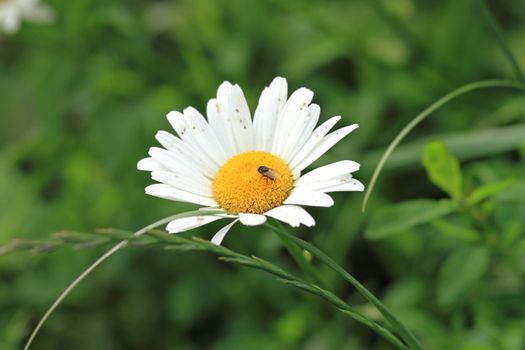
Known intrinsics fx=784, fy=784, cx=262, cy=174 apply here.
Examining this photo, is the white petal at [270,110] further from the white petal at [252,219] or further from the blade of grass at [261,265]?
the blade of grass at [261,265]

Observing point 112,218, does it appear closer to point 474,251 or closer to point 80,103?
point 80,103

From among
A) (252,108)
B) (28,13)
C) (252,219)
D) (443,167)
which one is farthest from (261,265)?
(28,13)

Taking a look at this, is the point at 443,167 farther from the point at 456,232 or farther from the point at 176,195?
the point at 176,195

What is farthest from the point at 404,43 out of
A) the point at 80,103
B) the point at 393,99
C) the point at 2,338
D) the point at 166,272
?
the point at 2,338

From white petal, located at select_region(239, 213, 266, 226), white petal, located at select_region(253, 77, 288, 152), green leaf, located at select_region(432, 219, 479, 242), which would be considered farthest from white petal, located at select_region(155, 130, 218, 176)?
green leaf, located at select_region(432, 219, 479, 242)

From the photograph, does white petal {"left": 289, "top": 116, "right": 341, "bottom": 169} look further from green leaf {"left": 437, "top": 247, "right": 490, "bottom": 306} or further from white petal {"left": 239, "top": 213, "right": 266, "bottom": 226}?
green leaf {"left": 437, "top": 247, "right": 490, "bottom": 306}
